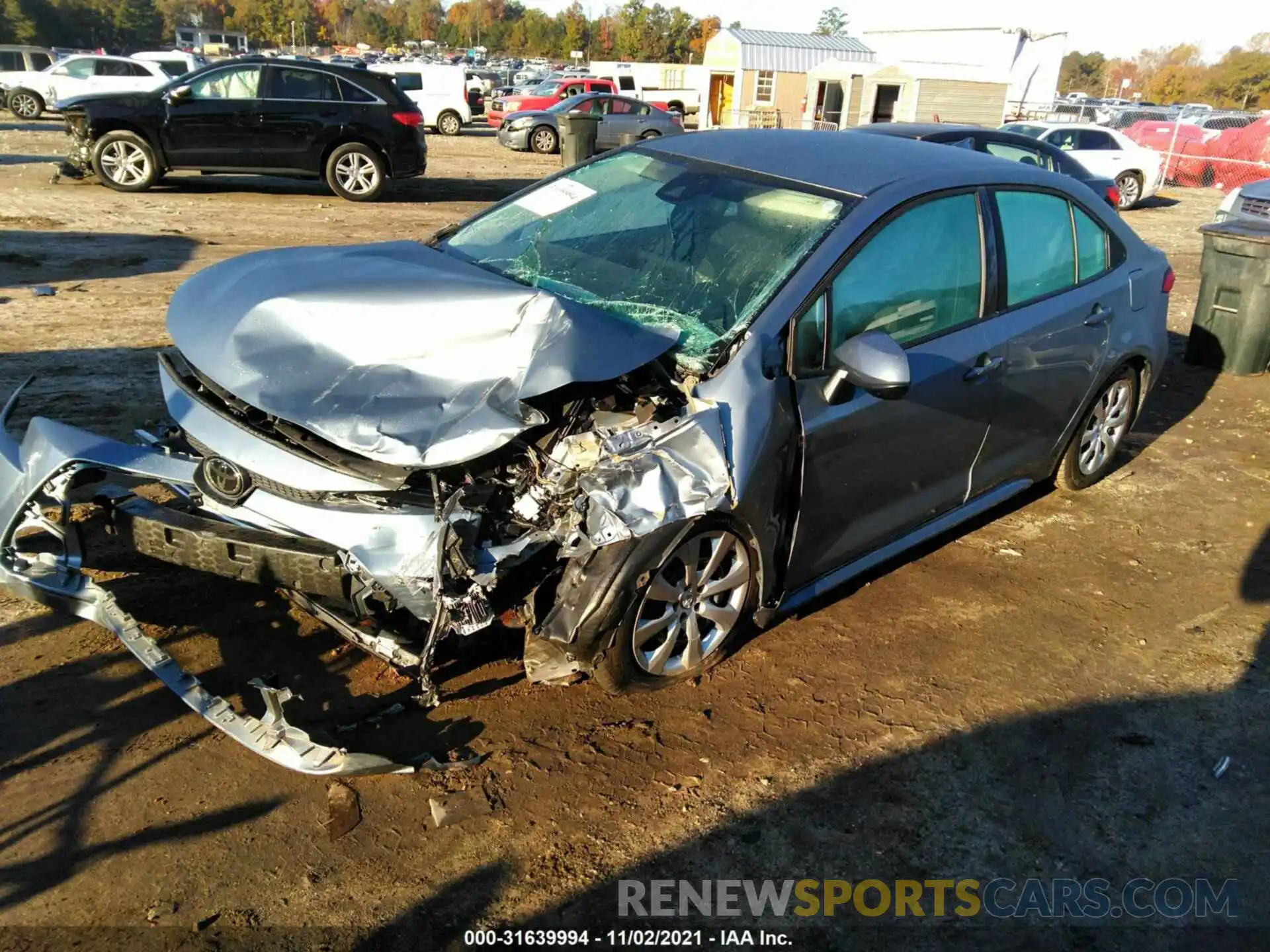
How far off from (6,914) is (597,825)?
5.14 feet

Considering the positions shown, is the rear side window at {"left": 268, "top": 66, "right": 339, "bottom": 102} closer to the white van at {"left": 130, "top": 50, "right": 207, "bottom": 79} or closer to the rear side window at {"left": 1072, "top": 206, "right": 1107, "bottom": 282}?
the rear side window at {"left": 1072, "top": 206, "right": 1107, "bottom": 282}

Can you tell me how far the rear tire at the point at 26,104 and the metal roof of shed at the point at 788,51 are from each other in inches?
937

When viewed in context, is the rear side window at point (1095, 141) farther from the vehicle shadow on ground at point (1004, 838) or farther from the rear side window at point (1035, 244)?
the vehicle shadow on ground at point (1004, 838)

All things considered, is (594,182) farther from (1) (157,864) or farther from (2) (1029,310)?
(1) (157,864)

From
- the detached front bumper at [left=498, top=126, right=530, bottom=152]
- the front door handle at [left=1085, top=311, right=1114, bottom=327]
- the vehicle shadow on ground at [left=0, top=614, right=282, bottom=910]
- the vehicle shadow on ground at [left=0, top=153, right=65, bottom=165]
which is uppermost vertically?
the front door handle at [left=1085, top=311, right=1114, bottom=327]

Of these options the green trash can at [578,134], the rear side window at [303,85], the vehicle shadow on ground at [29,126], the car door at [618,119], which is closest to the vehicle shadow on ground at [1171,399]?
the green trash can at [578,134]

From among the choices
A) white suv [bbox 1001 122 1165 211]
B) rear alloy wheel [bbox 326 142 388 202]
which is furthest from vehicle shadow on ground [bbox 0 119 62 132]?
white suv [bbox 1001 122 1165 211]

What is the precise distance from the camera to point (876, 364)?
3.26 m

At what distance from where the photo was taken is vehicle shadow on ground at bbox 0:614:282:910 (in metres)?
2.63

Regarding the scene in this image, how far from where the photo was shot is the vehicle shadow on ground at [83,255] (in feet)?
28.2

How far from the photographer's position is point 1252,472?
19.9ft

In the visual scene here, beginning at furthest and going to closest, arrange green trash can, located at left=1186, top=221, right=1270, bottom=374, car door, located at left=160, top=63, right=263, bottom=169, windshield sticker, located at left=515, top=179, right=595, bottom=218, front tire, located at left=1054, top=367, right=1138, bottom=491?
car door, located at left=160, top=63, right=263, bottom=169
green trash can, located at left=1186, top=221, right=1270, bottom=374
front tire, located at left=1054, top=367, right=1138, bottom=491
windshield sticker, located at left=515, top=179, right=595, bottom=218

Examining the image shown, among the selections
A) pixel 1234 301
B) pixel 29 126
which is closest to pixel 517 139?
pixel 29 126

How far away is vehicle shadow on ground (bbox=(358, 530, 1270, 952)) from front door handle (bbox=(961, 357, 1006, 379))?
1.36 metres
